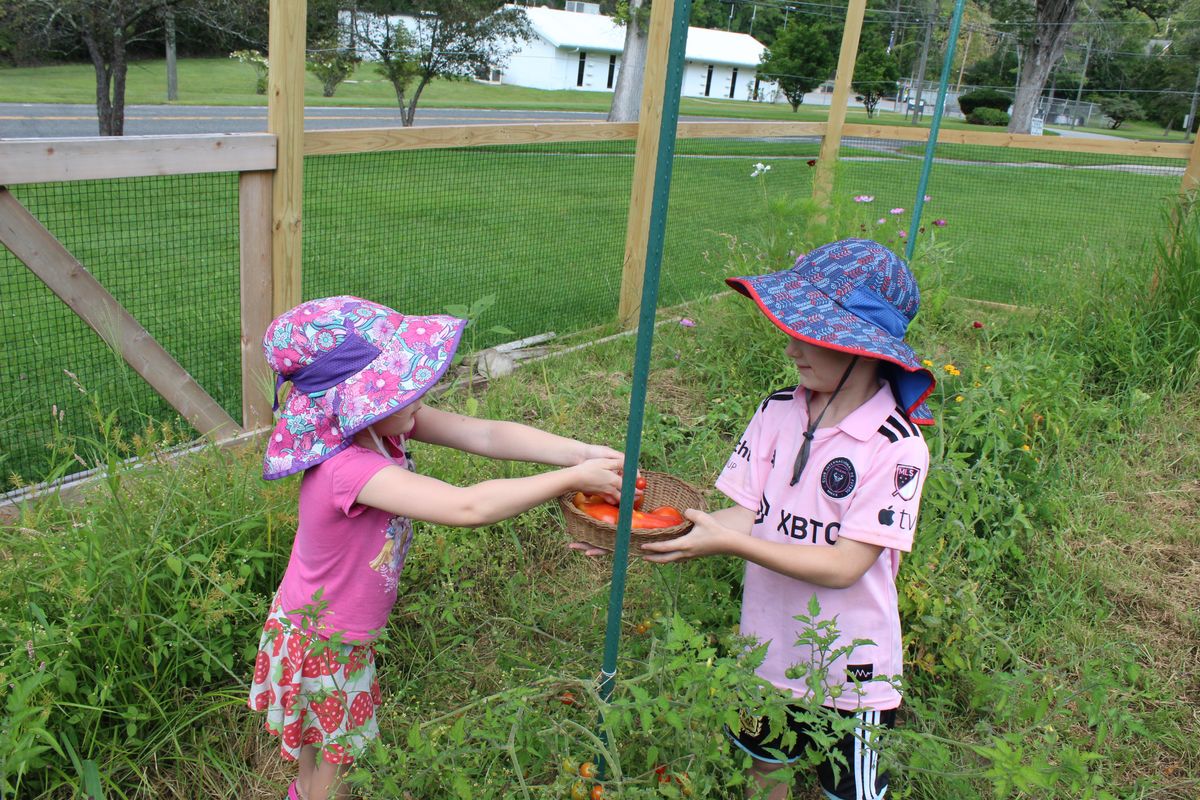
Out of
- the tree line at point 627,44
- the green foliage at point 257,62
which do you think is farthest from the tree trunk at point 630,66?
A: the green foliage at point 257,62

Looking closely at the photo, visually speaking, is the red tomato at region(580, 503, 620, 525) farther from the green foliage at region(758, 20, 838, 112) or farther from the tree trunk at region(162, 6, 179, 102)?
the green foliage at region(758, 20, 838, 112)

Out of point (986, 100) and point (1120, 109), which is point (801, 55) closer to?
point (1120, 109)

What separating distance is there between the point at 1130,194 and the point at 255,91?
1658 cm

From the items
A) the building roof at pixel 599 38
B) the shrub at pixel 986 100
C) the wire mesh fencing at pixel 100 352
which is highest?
the building roof at pixel 599 38

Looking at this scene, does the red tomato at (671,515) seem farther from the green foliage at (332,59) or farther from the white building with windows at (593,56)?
the white building with windows at (593,56)

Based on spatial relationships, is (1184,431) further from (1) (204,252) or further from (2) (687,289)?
(1) (204,252)

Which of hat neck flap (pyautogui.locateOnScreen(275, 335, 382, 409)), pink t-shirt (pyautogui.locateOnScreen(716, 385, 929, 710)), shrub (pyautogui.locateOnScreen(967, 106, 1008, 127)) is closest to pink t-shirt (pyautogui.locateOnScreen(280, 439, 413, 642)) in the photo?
hat neck flap (pyautogui.locateOnScreen(275, 335, 382, 409))

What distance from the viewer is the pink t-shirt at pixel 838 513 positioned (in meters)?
1.91

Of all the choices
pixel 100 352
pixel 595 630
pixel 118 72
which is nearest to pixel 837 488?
pixel 595 630

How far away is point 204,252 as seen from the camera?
20.9 feet

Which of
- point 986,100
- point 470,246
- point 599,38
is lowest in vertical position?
point 470,246

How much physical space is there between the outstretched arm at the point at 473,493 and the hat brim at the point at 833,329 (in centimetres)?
47

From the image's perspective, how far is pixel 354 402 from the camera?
6.21 ft

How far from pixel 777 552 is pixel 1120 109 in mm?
15721
